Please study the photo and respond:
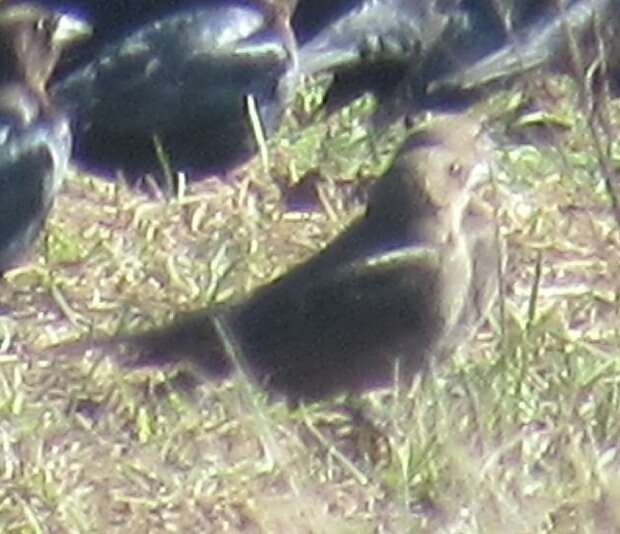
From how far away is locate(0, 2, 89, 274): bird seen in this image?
5.72 meters

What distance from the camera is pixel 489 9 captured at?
645 cm

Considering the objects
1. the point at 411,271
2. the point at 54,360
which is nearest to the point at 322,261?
the point at 411,271

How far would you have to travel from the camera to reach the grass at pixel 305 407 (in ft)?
14.9

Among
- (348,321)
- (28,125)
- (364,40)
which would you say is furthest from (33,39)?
(348,321)

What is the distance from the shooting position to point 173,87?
6.12 metres

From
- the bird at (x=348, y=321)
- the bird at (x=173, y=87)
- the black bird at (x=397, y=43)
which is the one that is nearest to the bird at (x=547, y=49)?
the black bird at (x=397, y=43)

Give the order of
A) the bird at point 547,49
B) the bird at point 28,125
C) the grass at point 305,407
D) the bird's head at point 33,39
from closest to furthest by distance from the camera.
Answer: the grass at point 305,407 → the bird at point 28,125 → the bird's head at point 33,39 → the bird at point 547,49

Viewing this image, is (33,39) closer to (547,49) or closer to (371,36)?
(371,36)

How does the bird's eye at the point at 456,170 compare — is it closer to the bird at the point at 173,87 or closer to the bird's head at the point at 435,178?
the bird's head at the point at 435,178

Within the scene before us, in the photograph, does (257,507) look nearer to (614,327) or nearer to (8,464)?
(8,464)

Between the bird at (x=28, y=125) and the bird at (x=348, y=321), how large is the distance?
472mm

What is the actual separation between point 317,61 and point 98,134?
58cm

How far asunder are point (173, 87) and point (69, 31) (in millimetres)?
251

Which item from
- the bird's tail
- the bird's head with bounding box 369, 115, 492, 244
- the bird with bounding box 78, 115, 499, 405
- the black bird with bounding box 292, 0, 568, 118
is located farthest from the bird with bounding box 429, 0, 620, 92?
the bird's tail
